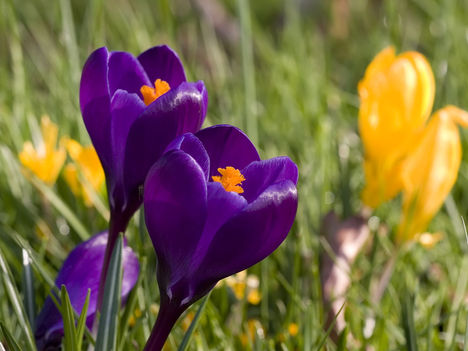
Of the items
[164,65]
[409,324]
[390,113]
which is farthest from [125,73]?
[390,113]

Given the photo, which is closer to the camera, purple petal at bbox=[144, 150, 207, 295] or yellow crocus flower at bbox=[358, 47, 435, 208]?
purple petal at bbox=[144, 150, 207, 295]

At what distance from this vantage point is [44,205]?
1299mm

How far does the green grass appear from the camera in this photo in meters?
0.90

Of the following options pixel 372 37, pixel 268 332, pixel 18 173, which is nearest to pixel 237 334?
pixel 268 332

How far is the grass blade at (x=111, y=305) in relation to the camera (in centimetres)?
54

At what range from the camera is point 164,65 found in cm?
66

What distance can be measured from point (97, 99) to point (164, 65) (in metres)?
0.10

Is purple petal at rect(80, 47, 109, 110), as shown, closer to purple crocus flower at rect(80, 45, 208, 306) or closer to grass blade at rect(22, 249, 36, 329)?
purple crocus flower at rect(80, 45, 208, 306)

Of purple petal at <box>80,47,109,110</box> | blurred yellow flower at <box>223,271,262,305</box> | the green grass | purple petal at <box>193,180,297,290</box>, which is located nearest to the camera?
purple petal at <box>193,180,297,290</box>

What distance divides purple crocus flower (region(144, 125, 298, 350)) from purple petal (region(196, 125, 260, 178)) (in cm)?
2

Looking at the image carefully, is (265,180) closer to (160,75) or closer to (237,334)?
(160,75)

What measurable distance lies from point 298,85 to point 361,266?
80cm

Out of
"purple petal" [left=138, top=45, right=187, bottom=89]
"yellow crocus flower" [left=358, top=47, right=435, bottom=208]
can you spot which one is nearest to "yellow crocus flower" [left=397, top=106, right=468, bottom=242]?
"yellow crocus flower" [left=358, top=47, right=435, bottom=208]

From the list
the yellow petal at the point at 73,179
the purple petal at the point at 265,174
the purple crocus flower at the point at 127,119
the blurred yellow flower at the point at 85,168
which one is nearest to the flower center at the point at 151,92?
the purple crocus flower at the point at 127,119
